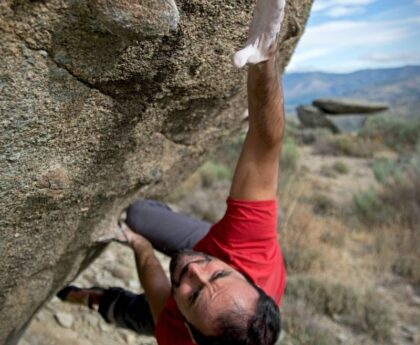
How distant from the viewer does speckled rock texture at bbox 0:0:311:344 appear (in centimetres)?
107

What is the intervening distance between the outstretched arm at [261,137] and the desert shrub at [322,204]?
4809 mm

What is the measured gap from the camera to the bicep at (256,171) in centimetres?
171

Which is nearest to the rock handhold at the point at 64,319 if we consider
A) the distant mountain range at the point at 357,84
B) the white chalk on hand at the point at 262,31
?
the white chalk on hand at the point at 262,31

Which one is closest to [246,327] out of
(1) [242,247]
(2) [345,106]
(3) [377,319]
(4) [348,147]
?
(1) [242,247]

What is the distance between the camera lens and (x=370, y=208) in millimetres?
6367

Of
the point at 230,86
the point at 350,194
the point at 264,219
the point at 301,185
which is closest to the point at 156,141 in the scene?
the point at 230,86

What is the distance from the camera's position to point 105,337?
315 centimetres

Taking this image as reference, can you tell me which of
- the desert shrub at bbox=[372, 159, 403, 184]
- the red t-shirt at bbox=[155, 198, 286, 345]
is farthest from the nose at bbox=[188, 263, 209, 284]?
the desert shrub at bbox=[372, 159, 403, 184]

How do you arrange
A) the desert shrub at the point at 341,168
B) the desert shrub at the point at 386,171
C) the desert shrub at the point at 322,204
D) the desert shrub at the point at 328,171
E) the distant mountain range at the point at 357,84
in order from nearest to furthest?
the desert shrub at the point at 322,204 < the desert shrub at the point at 386,171 < the desert shrub at the point at 328,171 < the desert shrub at the point at 341,168 < the distant mountain range at the point at 357,84

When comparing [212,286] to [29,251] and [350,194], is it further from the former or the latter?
[350,194]

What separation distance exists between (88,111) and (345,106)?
49.2 ft

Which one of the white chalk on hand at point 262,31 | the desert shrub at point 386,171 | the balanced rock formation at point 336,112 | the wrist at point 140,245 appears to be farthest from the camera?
the balanced rock formation at point 336,112

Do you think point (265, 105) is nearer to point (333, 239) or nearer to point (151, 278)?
point (151, 278)

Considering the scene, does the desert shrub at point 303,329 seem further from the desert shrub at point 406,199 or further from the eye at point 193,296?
the desert shrub at point 406,199
